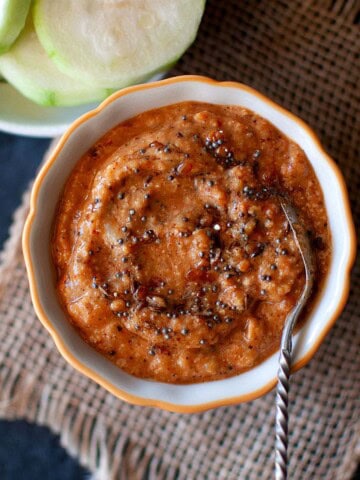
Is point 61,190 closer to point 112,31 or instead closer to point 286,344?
point 112,31

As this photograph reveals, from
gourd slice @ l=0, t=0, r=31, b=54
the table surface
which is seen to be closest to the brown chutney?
gourd slice @ l=0, t=0, r=31, b=54

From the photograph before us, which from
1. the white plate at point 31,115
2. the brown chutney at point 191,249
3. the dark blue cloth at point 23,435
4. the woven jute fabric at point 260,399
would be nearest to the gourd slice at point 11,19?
the white plate at point 31,115

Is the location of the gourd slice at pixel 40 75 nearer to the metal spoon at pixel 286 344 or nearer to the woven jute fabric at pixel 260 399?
the woven jute fabric at pixel 260 399

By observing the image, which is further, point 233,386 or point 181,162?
point 233,386

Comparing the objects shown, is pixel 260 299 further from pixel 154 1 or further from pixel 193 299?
pixel 154 1

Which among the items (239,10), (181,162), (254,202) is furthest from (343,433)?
(239,10)

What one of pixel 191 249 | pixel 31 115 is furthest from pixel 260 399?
pixel 31 115
